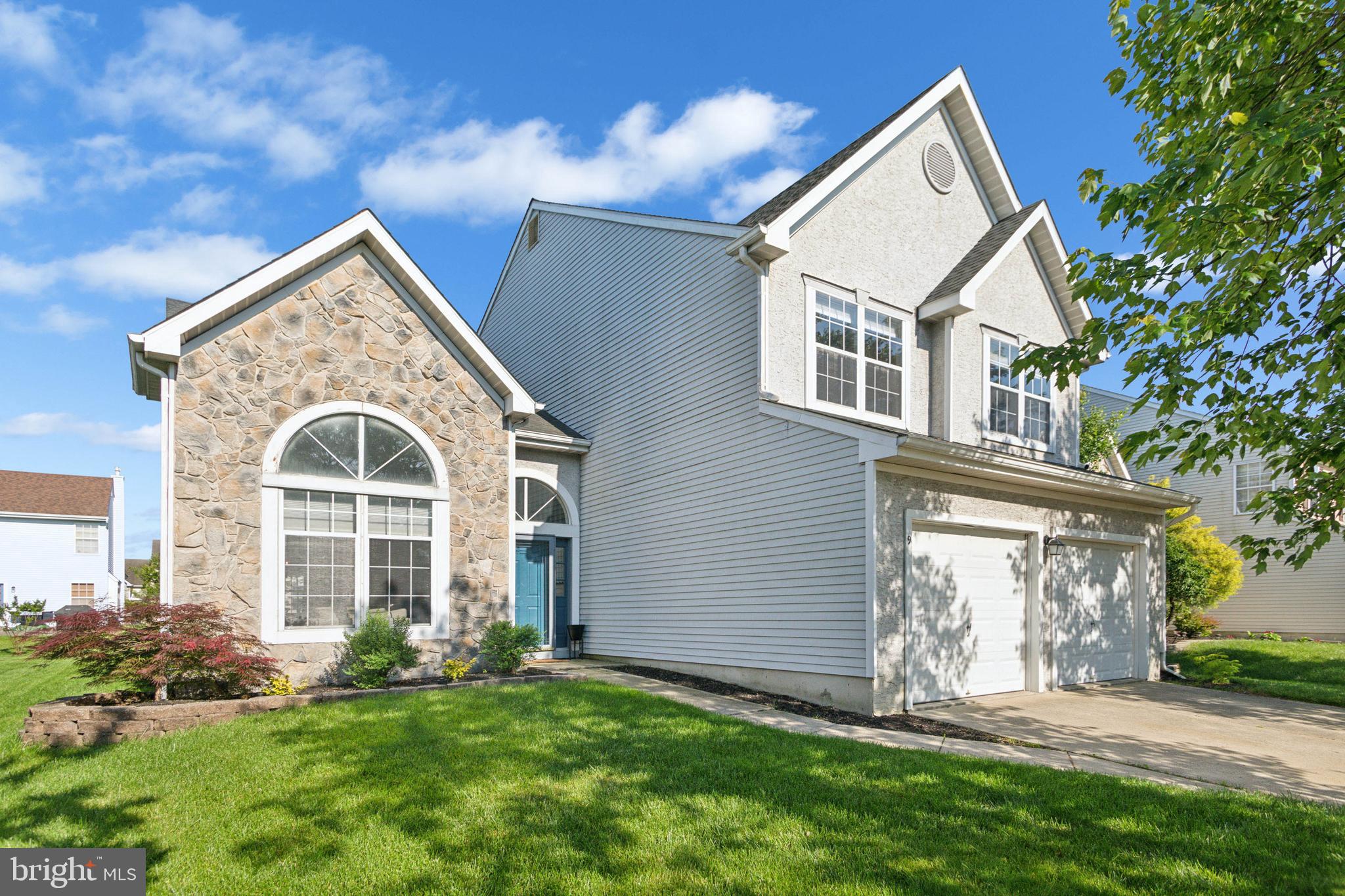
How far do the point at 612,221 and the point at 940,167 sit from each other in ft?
20.1

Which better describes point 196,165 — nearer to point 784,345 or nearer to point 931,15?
point 784,345

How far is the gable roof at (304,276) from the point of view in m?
9.08

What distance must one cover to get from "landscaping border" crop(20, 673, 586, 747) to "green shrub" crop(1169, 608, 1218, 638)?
20.3m

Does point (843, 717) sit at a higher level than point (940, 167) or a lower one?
lower

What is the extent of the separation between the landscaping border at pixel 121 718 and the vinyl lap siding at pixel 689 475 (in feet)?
19.8

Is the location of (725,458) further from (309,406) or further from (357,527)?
(309,406)

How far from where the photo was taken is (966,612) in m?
10.4

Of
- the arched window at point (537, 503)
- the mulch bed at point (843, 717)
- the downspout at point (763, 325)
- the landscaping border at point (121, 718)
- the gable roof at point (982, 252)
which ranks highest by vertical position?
the gable roof at point (982, 252)

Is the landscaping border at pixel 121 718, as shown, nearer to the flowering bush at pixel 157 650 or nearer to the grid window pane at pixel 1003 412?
the flowering bush at pixel 157 650

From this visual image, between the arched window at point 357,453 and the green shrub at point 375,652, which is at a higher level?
the arched window at point 357,453

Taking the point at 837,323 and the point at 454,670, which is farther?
the point at 837,323

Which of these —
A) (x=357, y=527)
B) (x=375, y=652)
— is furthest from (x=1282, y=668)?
(x=357, y=527)

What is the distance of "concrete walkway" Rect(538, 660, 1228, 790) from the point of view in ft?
21.9

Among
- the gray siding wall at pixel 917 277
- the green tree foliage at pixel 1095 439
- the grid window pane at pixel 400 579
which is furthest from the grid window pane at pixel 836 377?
the green tree foliage at pixel 1095 439
